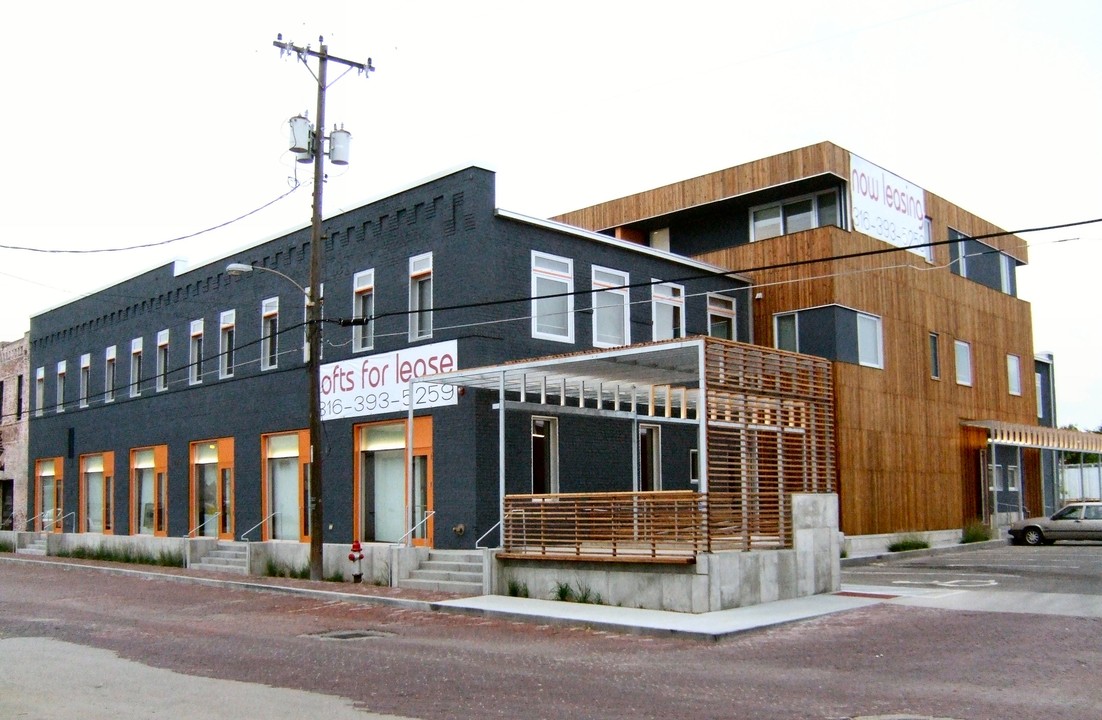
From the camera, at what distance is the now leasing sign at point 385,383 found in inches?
878

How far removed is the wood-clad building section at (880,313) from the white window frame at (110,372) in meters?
15.9

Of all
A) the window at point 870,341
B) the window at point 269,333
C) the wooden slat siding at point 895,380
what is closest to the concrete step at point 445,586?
the window at point 269,333

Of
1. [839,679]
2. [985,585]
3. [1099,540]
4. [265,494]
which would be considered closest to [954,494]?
[1099,540]

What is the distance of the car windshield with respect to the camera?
3116 centimetres

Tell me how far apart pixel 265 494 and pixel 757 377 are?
14510 mm

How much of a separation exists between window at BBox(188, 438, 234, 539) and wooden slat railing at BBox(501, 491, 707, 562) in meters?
11.9

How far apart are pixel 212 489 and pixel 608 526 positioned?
51.0ft

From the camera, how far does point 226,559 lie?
26938mm

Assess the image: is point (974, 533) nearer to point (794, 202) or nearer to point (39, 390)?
point (794, 202)

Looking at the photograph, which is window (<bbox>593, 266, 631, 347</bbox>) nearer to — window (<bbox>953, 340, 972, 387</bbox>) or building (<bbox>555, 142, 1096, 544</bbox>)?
building (<bbox>555, 142, 1096, 544</bbox>)

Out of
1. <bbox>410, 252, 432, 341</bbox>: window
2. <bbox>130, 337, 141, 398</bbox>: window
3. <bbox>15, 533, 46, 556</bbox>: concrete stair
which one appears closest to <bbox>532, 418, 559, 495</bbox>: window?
<bbox>410, 252, 432, 341</bbox>: window

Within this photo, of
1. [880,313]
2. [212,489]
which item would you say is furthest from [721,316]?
[212,489]

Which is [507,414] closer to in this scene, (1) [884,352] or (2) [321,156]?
(2) [321,156]

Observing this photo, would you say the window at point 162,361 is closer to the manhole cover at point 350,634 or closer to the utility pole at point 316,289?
the utility pole at point 316,289
